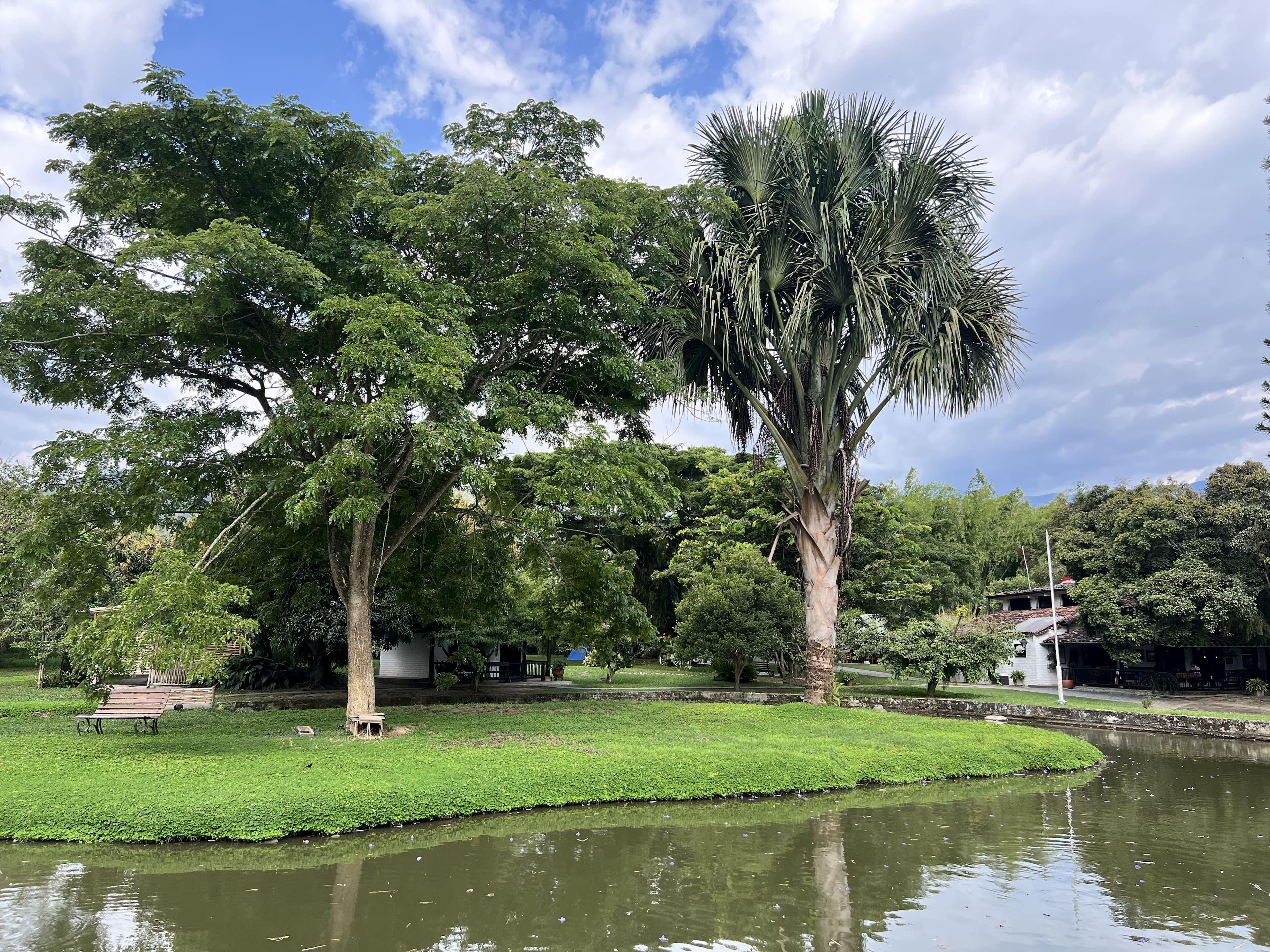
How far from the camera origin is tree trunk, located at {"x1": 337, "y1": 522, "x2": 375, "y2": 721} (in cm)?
1314

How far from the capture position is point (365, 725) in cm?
1294

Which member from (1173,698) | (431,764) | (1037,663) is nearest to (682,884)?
(431,764)

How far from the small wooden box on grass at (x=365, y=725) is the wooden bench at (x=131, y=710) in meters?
3.40

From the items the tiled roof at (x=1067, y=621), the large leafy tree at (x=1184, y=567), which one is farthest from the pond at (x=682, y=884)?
the tiled roof at (x=1067, y=621)

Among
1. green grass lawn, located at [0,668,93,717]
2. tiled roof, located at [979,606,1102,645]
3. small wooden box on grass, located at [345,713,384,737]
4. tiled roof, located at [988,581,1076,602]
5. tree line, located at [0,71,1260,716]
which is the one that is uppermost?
tree line, located at [0,71,1260,716]

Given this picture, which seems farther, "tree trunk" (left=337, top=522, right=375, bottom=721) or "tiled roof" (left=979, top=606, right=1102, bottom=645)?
"tiled roof" (left=979, top=606, right=1102, bottom=645)

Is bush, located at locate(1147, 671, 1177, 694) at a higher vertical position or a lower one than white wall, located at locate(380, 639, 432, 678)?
lower

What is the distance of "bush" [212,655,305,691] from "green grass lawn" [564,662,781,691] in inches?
359

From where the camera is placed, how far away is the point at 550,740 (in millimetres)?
13047

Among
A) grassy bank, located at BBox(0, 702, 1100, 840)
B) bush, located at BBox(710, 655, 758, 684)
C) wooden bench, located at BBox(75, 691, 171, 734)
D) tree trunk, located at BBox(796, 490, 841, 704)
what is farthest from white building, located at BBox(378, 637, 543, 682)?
wooden bench, located at BBox(75, 691, 171, 734)

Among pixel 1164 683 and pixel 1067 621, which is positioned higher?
pixel 1067 621

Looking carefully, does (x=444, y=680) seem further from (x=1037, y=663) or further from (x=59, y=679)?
(x=1037, y=663)

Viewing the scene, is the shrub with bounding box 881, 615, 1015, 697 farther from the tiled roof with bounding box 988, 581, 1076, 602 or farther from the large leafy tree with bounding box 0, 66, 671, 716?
the large leafy tree with bounding box 0, 66, 671, 716

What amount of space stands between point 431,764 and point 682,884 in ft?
15.5
